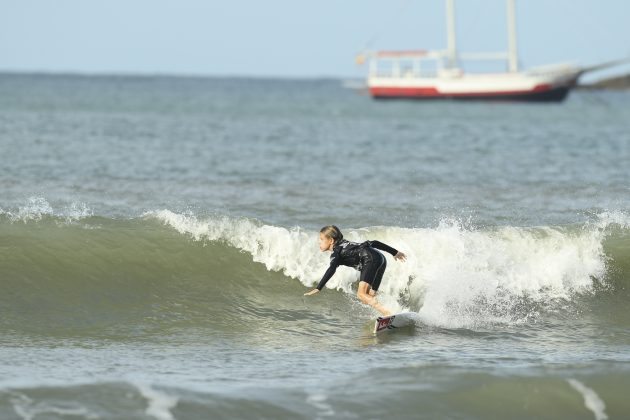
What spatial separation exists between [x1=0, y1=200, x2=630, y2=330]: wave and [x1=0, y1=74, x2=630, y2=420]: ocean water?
38mm

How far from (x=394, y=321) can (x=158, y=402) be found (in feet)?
13.0

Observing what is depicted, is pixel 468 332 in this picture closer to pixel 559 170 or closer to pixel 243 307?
pixel 243 307

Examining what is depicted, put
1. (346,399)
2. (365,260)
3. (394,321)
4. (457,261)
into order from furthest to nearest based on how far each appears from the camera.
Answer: (457,261)
(365,260)
(394,321)
(346,399)

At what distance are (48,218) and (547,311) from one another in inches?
308

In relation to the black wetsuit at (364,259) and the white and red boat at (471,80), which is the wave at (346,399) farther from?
the white and red boat at (471,80)

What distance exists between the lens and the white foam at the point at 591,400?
847cm

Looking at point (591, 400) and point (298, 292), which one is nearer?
point (591, 400)

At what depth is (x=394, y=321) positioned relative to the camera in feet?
37.9

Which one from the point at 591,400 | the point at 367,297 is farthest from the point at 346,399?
the point at 367,297

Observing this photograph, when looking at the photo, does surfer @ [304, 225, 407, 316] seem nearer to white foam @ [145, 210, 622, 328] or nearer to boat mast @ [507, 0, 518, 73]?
white foam @ [145, 210, 622, 328]

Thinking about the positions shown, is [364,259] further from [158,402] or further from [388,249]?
[158,402]

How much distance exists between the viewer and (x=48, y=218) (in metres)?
15.5

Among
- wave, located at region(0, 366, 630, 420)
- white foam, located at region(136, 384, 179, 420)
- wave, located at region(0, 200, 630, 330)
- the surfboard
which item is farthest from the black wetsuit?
white foam, located at region(136, 384, 179, 420)

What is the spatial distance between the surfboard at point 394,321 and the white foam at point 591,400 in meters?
2.87
